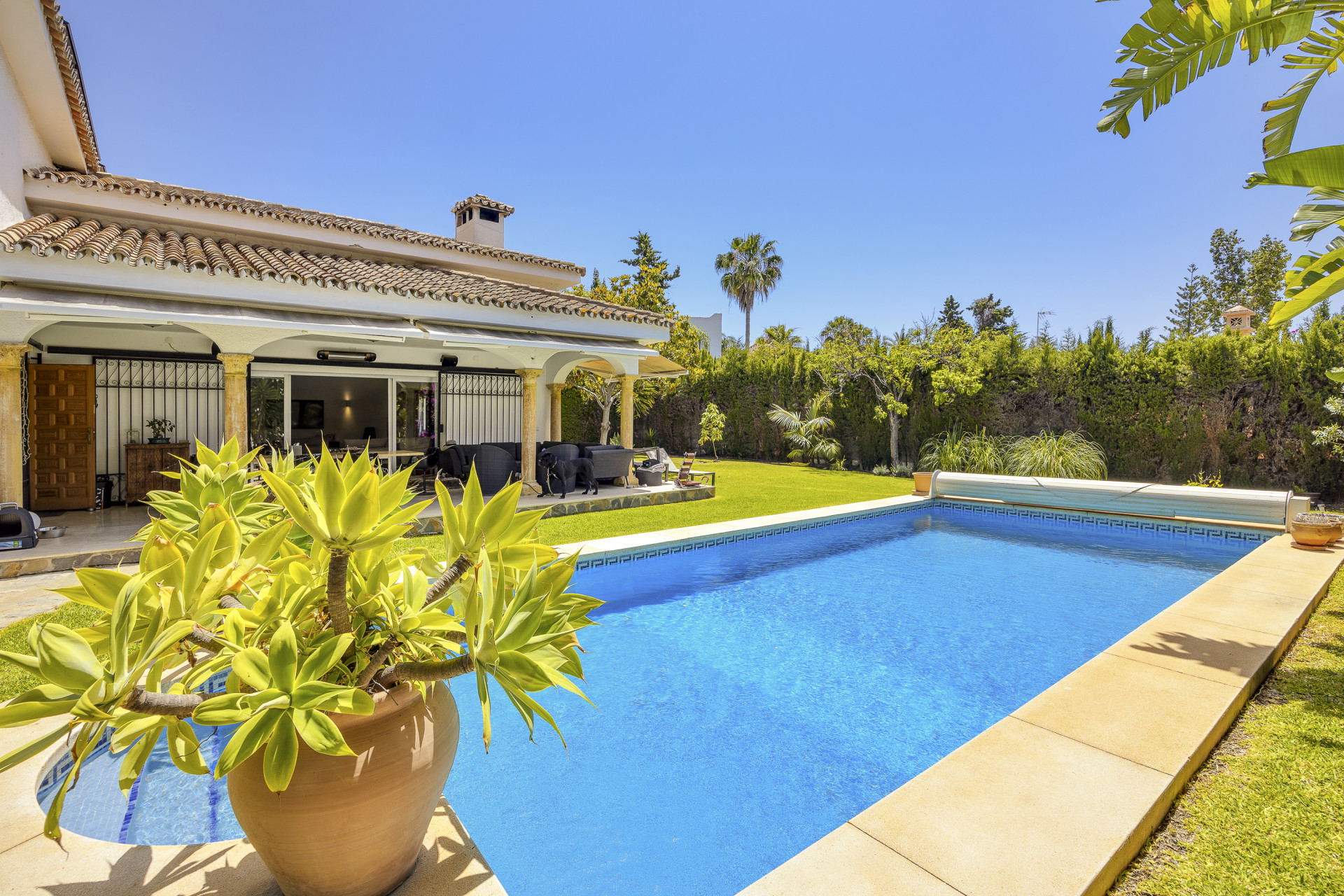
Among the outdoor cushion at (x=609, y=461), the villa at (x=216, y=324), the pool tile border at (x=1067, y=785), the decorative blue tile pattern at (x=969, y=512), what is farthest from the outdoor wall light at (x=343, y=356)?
the pool tile border at (x=1067, y=785)

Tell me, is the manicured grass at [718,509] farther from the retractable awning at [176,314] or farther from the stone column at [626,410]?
the retractable awning at [176,314]

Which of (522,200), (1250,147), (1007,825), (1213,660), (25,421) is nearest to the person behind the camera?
(1007,825)

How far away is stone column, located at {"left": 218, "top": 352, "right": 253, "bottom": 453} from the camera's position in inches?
405

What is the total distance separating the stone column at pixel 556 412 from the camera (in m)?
18.2

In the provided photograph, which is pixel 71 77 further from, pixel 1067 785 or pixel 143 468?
pixel 1067 785

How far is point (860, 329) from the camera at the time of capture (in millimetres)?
22953

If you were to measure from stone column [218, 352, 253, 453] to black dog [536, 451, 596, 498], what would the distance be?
5927 mm

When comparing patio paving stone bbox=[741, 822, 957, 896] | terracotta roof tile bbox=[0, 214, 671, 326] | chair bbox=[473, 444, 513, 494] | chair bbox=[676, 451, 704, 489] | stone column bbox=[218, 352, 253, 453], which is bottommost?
patio paving stone bbox=[741, 822, 957, 896]

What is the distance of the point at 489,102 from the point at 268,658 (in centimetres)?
2126

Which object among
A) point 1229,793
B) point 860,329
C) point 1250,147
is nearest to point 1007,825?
point 1229,793

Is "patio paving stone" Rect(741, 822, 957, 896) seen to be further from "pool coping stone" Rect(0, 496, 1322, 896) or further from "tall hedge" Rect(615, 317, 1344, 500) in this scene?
"tall hedge" Rect(615, 317, 1344, 500)

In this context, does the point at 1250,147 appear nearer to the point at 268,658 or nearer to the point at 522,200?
the point at 522,200

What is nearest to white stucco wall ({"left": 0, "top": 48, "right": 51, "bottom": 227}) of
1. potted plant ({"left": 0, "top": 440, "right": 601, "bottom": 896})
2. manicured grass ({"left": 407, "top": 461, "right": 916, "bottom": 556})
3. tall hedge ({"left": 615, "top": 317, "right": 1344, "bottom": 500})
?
manicured grass ({"left": 407, "top": 461, "right": 916, "bottom": 556})

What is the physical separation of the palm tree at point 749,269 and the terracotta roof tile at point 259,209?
3082 cm
